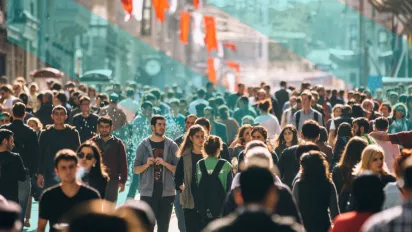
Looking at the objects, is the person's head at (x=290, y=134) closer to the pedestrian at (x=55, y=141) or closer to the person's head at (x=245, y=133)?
the person's head at (x=245, y=133)

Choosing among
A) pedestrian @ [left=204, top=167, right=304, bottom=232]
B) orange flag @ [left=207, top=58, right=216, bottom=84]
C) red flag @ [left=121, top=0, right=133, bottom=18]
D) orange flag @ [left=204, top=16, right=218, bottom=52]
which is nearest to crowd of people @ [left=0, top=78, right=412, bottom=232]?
pedestrian @ [left=204, top=167, right=304, bottom=232]

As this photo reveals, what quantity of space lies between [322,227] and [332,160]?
4302 millimetres

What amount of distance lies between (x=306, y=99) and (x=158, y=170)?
565cm

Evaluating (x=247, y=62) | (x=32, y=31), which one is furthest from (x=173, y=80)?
(x=247, y=62)

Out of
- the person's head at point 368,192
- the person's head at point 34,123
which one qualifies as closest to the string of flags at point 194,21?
the person's head at point 34,123

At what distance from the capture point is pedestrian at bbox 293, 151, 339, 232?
937 centimetres

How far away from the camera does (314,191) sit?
9.43m

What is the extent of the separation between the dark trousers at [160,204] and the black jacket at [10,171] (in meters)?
1.34

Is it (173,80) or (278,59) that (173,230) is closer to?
(173,80)

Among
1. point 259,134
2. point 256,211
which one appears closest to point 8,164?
point 259,134

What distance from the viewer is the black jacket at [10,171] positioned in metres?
12.1

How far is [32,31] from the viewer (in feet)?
149

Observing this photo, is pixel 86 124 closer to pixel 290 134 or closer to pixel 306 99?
pixel 306 99

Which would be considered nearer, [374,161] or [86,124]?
[374,161]
